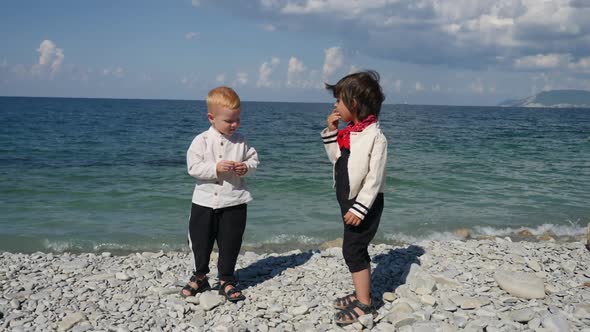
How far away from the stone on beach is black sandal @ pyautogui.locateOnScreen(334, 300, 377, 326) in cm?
147

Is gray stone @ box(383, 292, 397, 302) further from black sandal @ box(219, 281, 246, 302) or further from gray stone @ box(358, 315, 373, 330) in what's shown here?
black sandal @ box(219, 281, 246, 302)

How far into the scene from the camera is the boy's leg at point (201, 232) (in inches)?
177

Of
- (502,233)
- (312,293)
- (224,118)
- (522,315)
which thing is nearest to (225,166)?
(224,118)

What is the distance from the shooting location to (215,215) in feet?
14.9

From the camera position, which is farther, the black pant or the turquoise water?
the turquoise water

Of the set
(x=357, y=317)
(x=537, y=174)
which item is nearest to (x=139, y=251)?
(x=357, y=317)

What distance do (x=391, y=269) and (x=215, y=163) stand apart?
8.18 feet

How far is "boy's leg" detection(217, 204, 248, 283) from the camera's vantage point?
4.56m

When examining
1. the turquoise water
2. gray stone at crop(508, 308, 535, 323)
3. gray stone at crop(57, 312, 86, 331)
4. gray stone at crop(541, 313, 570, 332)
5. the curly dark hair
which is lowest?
the turquoise water

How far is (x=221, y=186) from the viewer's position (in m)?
4.44

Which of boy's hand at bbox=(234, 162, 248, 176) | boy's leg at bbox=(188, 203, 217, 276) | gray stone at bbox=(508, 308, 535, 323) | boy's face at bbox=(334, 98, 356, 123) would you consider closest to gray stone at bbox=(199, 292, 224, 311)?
boy's leg at bbox=(188, 203, 217, 276)

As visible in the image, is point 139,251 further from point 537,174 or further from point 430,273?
→ point 537,174

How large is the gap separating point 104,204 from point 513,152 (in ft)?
61.8

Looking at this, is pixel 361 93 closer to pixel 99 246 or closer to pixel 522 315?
pixel 522 315
